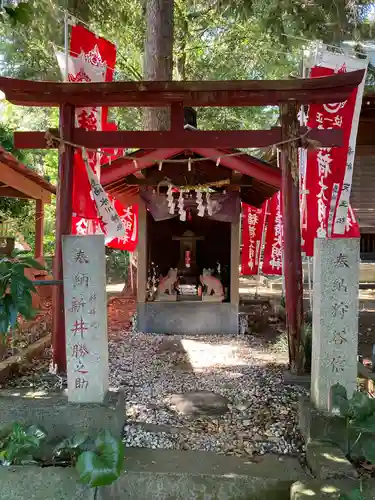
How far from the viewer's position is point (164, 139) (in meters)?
5.73

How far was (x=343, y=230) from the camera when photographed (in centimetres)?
630

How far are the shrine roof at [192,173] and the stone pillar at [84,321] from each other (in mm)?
3771

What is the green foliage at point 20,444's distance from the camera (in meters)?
3.62

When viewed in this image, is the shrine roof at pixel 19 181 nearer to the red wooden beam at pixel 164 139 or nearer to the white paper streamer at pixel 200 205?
the red wooden beam at pixel 164 139

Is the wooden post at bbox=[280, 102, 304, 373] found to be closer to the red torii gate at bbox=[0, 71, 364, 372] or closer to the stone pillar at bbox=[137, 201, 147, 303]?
the red torii gate at bbox=[0, 71, 364, 372]

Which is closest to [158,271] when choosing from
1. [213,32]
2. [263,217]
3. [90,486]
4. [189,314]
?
[189,314]

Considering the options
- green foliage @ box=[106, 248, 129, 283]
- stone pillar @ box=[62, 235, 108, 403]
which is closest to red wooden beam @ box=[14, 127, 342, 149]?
stone pillar @ box=[62, 235, 108, 403]

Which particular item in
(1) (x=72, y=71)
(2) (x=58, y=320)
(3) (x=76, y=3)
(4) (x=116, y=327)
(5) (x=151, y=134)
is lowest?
(4) (x=116, y=327)

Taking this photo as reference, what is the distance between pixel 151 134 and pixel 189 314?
4.83m

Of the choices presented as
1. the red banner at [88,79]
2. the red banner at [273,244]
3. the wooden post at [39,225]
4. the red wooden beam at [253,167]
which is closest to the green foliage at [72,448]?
the red banner at [88,79]

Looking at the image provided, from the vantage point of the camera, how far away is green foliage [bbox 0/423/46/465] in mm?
3619

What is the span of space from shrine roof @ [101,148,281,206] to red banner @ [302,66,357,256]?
69.4 inches

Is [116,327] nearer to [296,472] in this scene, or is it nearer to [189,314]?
[189,314]

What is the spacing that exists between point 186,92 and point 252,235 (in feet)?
23.0
